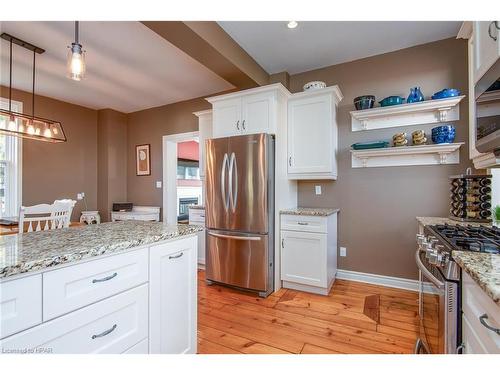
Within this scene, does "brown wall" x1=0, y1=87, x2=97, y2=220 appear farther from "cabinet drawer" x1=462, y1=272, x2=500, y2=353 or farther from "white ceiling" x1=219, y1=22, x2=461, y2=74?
"cabinet drawer" x1=462, y1=272, x2=500, y2=353

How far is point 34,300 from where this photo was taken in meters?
0.85

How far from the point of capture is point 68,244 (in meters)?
1.09

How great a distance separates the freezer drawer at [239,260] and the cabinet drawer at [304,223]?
317 mm

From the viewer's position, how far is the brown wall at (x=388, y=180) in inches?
101

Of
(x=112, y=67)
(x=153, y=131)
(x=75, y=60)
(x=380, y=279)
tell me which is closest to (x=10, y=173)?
(x=153, y=131)

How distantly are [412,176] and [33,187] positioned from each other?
525 cm

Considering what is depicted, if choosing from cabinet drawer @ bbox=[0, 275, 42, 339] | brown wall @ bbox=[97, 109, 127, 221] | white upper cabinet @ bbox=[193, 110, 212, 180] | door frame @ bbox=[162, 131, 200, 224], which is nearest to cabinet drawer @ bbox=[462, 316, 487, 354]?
cabinet drawer @ bbox=[0, 275, 42, 339]

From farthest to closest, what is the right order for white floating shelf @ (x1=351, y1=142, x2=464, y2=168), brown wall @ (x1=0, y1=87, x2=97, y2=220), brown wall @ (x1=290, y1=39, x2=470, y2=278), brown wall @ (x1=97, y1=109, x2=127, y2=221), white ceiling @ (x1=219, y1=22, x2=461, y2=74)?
brown wall @ (x1=97, y1=109, x2=127, y2=221) < brown wall @ (x1=0, y1=87, x2=97, y2=220) < brown wall @ (x1=290, y1=39, x2=470, y2=278) < white floating shelf @ (x1=351, y1=142, x2=464, y2=168) < white ceiling @ (x1=219, y1=22, x2=461, y2=74)

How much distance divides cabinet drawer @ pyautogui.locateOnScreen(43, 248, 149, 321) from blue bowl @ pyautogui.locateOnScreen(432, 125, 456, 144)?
9.01ft

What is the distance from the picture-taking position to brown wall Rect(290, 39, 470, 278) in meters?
2.56

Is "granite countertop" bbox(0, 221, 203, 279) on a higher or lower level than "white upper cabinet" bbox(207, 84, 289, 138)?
lower

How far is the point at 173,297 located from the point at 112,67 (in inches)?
115

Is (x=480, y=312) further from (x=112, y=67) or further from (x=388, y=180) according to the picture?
(x=112, y=67)

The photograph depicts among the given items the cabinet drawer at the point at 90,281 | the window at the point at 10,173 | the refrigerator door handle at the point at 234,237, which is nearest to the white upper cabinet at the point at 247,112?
the refrigerator door handle at the point at 234,237
